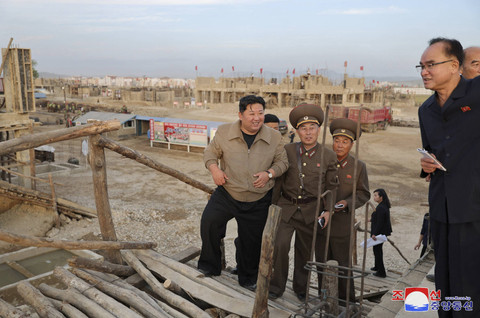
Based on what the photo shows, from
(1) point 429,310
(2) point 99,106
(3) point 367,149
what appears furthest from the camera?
(2) point 99,106

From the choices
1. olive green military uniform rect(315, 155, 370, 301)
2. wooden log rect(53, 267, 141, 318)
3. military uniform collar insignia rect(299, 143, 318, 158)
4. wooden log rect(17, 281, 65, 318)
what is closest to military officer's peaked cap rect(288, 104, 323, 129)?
military uniform collar insignia rect(299, 143, 318, 158)

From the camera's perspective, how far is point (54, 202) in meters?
12.3

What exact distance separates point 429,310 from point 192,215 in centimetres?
1111

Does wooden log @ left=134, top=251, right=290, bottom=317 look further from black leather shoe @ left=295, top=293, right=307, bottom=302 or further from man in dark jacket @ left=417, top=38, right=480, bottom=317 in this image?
man in dark jacket @ left=417, top=38, right=480, bottom=317

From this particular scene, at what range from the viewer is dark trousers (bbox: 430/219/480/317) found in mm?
2236

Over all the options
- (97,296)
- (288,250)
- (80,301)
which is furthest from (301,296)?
(80,301)

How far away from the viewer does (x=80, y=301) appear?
325 cm

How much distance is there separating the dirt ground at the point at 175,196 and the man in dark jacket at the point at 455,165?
7.38 m

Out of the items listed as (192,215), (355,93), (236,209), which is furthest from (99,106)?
(236,209)

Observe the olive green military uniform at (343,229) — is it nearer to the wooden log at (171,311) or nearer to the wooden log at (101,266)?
the wooden log at (171,311)

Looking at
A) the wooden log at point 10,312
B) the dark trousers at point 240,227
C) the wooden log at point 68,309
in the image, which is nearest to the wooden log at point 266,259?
the dark trousers at point 240,227

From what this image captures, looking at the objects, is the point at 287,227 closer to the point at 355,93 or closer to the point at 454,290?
the point at 454,290

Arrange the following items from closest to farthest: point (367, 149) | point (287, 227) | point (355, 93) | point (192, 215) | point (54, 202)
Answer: point (287, 227) < point (54, 202) < point (192, 215) < point (367, 149) < point (355, 93)

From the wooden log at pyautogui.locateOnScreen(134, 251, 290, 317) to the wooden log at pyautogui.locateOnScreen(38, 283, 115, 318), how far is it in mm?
726
